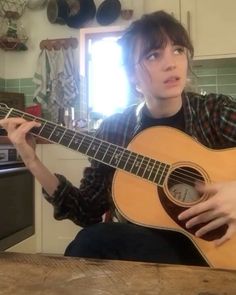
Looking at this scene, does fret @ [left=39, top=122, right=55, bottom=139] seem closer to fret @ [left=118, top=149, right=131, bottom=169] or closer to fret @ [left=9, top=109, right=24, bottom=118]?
fret @ [left=9, top=109, right=24, bottom=118]

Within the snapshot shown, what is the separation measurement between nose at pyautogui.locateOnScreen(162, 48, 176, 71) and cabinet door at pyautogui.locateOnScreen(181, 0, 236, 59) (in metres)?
1.43

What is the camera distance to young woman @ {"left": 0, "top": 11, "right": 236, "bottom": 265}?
2.72 ft

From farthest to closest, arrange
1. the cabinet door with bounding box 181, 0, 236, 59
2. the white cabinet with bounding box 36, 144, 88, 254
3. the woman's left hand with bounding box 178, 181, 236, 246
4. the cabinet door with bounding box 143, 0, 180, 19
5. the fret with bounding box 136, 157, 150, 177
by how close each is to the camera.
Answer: the cabinet door with bounding box 143, 0, 180, 19 → the cabinet door with bounding box 181, 0, 236, 59 → the white cabinet with bounding box 36, 144, 88, 254 → the fret with bounding box 136, 157, 150, 177 → the woman's left hand with bounding box 178, 181, 236, 246

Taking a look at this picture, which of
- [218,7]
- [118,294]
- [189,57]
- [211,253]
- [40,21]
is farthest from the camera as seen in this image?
[40,21]

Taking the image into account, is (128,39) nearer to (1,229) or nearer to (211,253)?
(211,253)

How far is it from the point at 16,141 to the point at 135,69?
0.36 m

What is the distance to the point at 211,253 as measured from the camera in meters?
0.80

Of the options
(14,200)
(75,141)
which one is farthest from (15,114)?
(14,200)

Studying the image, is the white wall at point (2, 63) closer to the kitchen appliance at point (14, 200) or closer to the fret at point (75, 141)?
the kitchen appliance at point (14, 200)

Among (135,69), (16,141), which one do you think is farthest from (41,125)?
(135,69)

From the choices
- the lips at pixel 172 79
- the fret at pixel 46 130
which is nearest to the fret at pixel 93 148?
the fret at pixel 46 130

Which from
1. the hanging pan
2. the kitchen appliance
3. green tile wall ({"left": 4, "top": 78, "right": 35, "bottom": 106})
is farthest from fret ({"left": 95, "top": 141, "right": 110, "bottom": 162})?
green tile wall ({"left": 4, "top": 78, "right": 35, "bottom": 106})

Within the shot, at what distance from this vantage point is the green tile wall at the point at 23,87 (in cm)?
283

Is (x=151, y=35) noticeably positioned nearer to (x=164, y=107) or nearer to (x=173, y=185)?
(x=164, y=107)
